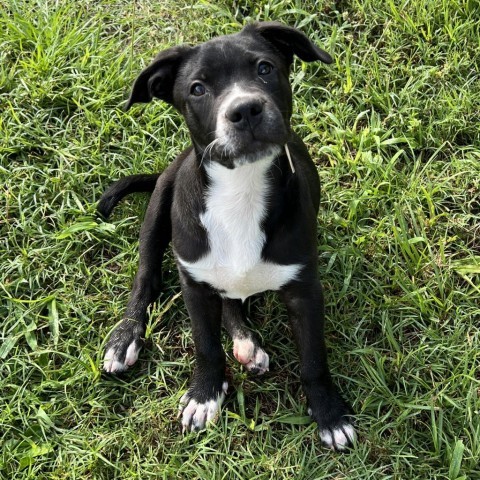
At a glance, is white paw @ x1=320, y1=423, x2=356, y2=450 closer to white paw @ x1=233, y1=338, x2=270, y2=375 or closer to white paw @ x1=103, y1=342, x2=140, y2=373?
white paw @ x1=233, y1=338, x2=270, y2=375

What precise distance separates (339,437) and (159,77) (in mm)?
2038

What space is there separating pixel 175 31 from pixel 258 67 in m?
2.25

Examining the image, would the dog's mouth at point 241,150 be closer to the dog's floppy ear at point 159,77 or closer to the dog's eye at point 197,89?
the dog's eye at point 197,89

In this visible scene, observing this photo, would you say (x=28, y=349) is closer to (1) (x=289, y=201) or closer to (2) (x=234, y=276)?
(2) (x=234, y=276)

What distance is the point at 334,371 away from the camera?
4180 millimetres

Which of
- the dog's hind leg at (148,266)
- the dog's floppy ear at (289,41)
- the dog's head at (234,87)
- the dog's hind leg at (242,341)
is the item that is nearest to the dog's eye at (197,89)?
the dog's head at (234,87)

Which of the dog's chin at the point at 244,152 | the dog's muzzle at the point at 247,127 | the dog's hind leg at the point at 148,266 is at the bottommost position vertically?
the dog's hind leg at the point at 148,266

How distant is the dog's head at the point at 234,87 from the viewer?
3266mm

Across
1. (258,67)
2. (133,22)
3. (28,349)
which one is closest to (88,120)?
(133,22)

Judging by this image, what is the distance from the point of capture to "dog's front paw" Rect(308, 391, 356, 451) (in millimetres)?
3914

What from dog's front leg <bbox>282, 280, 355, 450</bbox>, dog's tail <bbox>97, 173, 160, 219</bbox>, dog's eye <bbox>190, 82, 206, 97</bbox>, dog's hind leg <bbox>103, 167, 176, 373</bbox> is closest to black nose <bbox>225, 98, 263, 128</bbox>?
dog's eye <bbox>190, 82, 206, 97</bbox>

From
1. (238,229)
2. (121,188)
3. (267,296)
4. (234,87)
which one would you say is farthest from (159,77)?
(267,296)

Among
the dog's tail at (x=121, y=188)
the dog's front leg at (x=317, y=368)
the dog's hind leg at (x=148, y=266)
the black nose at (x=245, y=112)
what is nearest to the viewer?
the black nose at (x=245, y=112)

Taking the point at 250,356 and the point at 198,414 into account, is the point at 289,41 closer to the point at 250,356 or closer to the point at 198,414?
the point at 250,356
